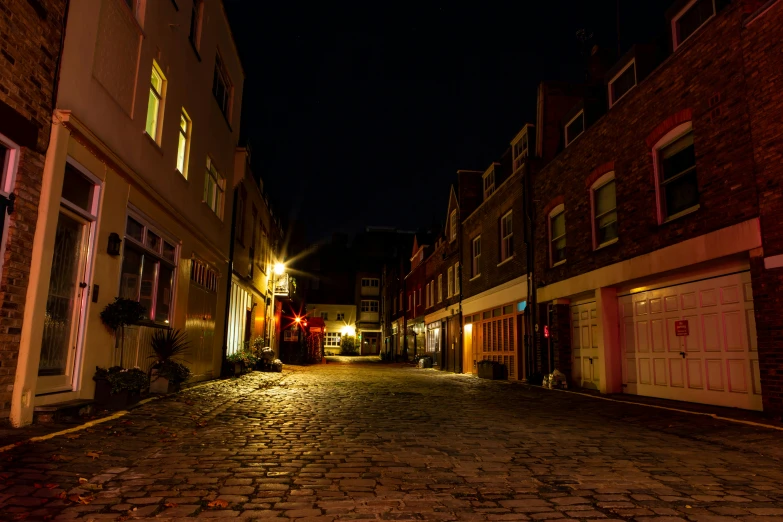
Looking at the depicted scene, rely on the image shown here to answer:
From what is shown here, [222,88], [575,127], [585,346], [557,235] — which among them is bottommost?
[585,346]

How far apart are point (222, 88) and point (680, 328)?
13.1 m

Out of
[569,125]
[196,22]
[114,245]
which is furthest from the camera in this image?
[569,125]

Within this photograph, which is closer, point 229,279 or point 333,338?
point 229,279

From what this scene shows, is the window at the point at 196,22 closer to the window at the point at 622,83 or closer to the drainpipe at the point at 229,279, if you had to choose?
the drainpipe at the point at 229,279

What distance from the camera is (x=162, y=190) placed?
10172mm

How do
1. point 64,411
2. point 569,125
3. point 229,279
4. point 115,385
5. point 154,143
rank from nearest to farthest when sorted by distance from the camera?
point 64,411, point 115,385, point 154,143, point 569,125, point 229,279

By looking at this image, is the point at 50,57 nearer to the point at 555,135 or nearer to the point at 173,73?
the point at 173,73

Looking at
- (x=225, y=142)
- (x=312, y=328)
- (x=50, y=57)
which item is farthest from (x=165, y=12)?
(x=312, y=328)

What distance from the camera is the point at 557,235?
1566 cm

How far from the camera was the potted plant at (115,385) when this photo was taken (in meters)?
7.52

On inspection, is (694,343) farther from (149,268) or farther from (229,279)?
(229,279)

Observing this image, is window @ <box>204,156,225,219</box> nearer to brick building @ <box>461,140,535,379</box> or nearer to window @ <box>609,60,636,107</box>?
brick building @ <box>461,140,535,379</box>

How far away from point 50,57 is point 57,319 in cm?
318

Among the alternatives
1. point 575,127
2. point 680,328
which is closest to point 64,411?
point 680,328
